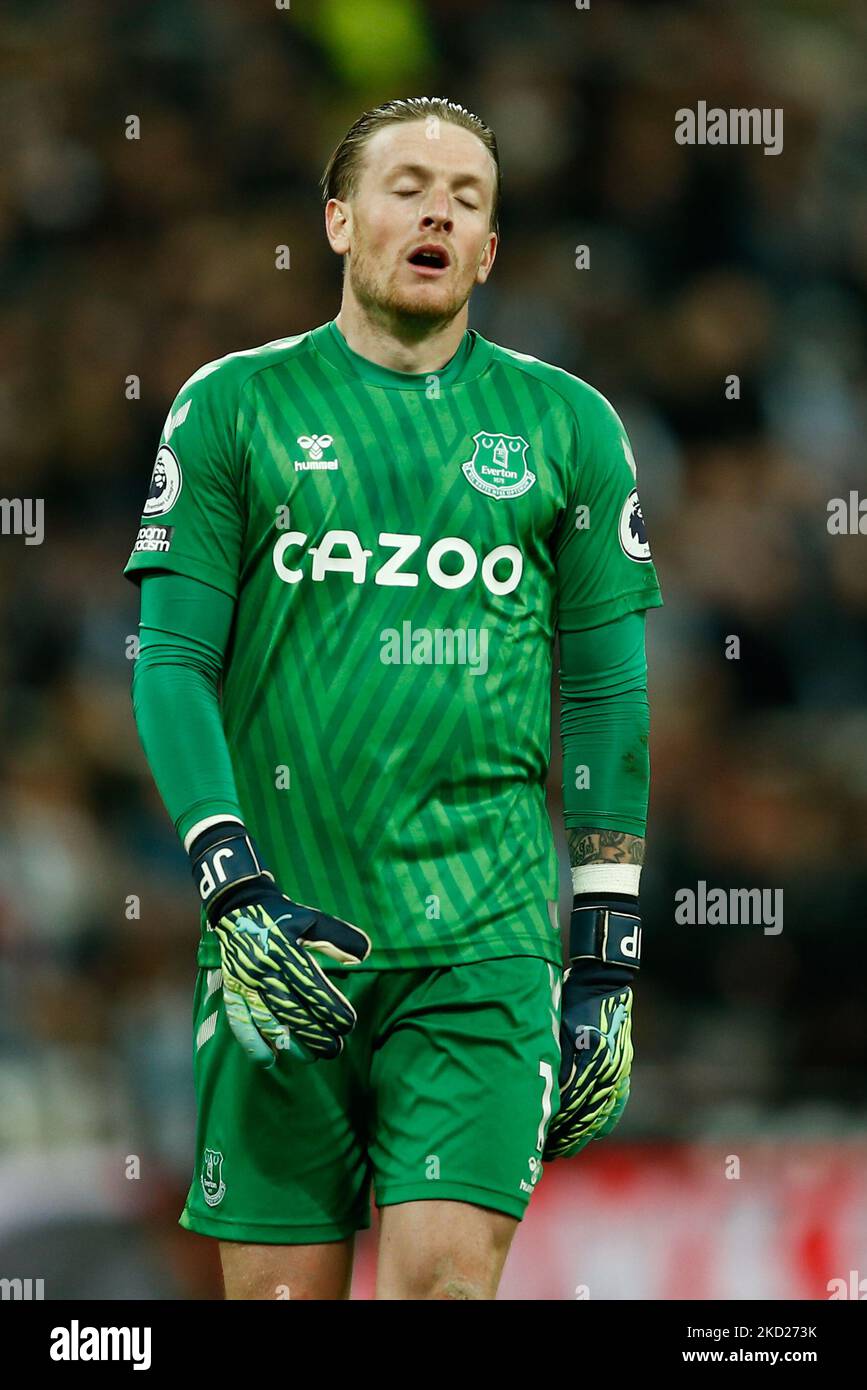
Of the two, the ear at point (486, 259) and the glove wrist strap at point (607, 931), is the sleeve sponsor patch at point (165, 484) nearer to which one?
the ear at point (486, 259)

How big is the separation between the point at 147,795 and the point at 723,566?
2.20 meters

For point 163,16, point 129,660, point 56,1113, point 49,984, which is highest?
point 163,16

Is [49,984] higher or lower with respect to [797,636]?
lower

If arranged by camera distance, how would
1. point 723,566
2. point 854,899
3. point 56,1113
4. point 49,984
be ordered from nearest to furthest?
point 56,1113
point 49,984
point 854,899
point 723,566

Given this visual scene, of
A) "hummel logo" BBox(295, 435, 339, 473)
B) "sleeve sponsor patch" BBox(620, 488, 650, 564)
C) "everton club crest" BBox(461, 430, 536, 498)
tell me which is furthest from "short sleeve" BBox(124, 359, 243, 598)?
"sleeve sponsor patch" BBox(620, 488, 650, 564)

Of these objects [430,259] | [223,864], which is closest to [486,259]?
[430,259]

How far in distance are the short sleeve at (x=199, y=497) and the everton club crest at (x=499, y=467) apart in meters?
0.43

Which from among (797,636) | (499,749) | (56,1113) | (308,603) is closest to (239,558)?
(308,603)

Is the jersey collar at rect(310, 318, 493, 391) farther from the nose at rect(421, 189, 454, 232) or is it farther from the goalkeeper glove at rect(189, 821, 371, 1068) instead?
the goalkeeper glove at rect(189, 821, 371, 1068)

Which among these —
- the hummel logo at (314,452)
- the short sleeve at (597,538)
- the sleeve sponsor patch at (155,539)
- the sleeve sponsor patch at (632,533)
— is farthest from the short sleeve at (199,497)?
the sleeve sponsor patch at (632,533)

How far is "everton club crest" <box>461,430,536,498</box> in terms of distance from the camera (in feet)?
12.8

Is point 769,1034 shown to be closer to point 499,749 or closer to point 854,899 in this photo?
point 854,899

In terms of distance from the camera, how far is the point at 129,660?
7648mm

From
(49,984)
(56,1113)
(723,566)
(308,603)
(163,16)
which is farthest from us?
(163,16)
